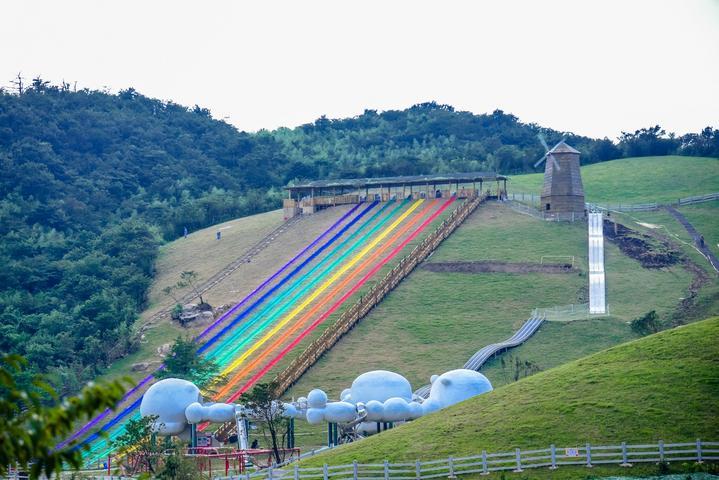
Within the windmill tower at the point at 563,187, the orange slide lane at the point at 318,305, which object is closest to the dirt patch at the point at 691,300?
the windmill tower at the point at 563,187

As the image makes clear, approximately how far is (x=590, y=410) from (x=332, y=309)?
115 feet

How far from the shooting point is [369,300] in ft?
250

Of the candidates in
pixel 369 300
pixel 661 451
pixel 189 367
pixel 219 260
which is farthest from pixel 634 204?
pixel 661 451

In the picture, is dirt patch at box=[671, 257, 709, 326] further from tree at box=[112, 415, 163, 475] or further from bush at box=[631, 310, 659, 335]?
tree at box=[112, 415, 163, 475]

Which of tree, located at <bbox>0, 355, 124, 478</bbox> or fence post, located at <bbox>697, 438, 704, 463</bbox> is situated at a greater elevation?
tree, located at <bbox>0, 355, 124, 478</bbox>

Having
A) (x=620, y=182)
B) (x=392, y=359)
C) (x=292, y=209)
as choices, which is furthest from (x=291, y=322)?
(x=620, y=182)

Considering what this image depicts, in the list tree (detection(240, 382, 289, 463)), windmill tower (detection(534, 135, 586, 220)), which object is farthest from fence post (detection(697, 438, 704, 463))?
windmill tower (detection(534, 135, 586, 220))

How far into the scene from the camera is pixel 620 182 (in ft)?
384

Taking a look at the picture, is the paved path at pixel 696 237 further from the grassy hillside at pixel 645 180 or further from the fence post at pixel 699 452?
the fence post at pixel 699 452

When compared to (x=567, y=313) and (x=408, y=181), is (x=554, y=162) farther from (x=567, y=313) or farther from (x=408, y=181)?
(x=567, y=313)

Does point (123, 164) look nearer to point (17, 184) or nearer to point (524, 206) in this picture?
point (17, 184)

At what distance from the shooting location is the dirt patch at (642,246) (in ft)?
269

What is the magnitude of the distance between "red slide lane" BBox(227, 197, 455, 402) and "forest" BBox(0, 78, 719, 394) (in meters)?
11.6

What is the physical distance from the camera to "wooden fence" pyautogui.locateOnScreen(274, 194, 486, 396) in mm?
65938
